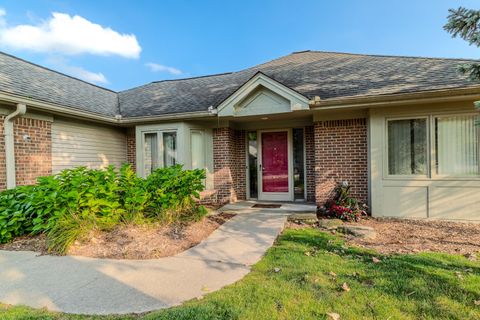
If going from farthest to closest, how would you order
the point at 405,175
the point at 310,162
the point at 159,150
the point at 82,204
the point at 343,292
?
the point at 310,162 → the point at 159,150 → the point at 405,175 → the point at 82,204 → the point at 343,292

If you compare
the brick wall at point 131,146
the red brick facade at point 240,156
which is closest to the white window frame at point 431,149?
the red brick facade at point 240,156

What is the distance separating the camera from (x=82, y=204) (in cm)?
472

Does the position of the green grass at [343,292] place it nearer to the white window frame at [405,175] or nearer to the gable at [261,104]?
the white window frame at [405,175]

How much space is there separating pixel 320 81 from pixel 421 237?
4.87m

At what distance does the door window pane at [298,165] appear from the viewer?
8703mm

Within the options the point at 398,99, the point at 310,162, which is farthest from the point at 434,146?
the point at 310,162

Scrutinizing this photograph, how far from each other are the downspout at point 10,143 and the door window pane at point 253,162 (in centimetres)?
612

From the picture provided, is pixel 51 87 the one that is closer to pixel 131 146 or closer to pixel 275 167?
pixel 131 146

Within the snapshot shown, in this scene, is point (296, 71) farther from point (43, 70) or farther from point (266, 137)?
point (43, 70)

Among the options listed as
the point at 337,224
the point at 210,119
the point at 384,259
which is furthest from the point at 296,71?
the point at 384,259

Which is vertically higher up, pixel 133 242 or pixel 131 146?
pixel 131 146

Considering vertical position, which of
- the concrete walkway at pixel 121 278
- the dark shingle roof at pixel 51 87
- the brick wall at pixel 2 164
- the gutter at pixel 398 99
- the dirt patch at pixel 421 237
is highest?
the dark shingle roof at pixel 51 87

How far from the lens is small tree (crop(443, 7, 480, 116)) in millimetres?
2969

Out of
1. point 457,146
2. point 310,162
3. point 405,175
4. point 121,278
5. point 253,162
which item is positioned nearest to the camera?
point 121,278
